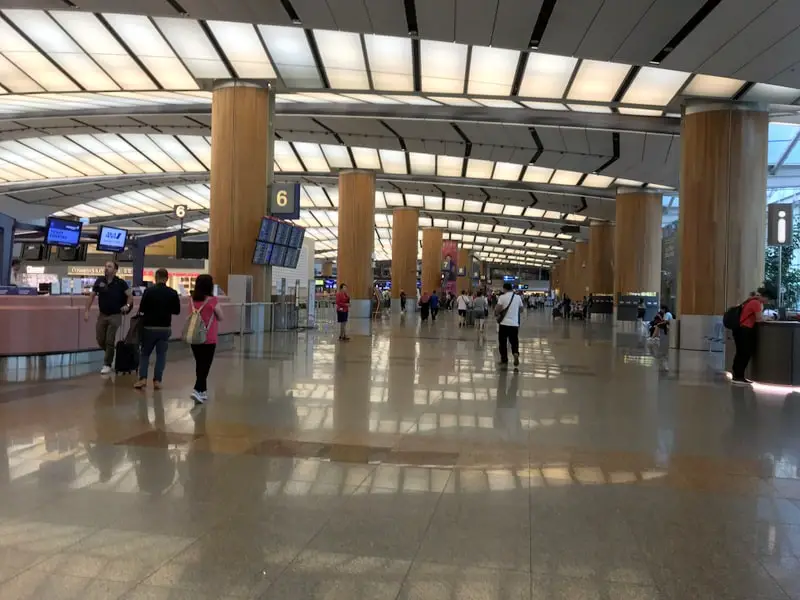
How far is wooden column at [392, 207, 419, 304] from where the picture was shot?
47.0m

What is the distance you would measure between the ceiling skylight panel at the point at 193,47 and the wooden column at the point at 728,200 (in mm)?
12683

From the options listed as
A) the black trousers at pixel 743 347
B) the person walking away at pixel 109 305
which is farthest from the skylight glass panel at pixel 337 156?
the black trousers at pixel 743 347

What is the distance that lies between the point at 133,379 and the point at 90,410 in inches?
96.9

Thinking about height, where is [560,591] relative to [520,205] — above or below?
below

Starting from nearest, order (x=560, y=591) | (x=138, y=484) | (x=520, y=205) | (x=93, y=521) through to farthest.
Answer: (x=560, y=591) < (x=93, y=521) < (x=138, y=484) < (x=520, y=205)

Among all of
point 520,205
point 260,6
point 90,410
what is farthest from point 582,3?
point 520,205

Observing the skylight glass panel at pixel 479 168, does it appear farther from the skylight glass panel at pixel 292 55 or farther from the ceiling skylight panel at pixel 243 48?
the ceiling skylight panel at pixel 243 48

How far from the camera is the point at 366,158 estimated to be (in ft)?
106

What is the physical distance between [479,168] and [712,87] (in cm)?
1638

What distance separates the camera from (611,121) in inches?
802

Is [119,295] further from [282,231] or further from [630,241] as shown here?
[630,241]

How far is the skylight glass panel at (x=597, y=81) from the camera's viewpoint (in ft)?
54.0

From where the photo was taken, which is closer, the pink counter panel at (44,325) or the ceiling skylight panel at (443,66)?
the pink counter panel at (44,325)

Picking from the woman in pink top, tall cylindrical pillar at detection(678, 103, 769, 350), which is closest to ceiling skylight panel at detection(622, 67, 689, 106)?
tall cylindrical pillar at detection(678, 103, 769, 350)
